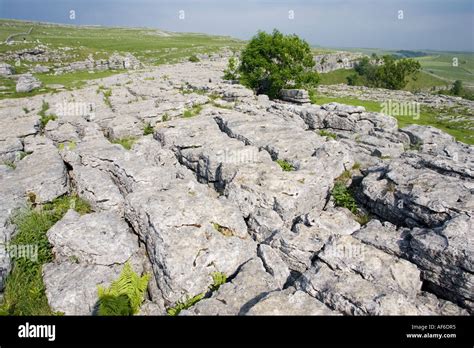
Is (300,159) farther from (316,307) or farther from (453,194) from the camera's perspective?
(316,307)

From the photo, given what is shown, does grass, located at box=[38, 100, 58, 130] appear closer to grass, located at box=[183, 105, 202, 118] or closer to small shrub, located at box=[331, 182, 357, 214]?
grass, located at box=[183, 105, 202, 118]

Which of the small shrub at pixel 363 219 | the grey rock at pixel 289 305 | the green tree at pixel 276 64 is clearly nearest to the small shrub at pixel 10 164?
the grey rock at pixel 289 305

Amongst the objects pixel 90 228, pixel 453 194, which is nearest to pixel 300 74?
pixel 453 194

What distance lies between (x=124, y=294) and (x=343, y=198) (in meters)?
12.7

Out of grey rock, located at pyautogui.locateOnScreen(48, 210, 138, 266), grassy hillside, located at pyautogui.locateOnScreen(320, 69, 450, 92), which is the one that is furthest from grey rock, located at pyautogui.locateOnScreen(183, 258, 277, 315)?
grassy hillside, located at pyautogui.locateOnScreen(320, 69, 450, 92)

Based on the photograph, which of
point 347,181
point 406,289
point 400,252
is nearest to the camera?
point 406,289

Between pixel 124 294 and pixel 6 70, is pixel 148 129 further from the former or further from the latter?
pixel 6 70

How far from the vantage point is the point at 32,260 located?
14.6 m

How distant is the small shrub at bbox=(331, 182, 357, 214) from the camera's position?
18.2 m

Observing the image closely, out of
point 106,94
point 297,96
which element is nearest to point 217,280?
point 106,94

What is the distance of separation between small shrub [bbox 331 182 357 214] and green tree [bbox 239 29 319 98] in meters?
45.4
